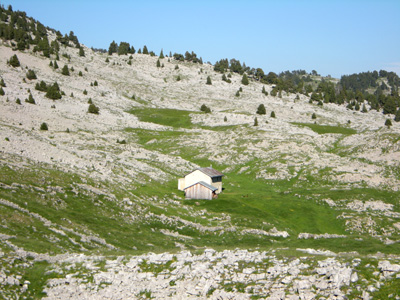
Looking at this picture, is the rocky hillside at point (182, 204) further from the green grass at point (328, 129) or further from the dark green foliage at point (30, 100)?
the green grass at point (328, 129)

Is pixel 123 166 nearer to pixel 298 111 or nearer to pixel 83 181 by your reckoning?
pixel 83 181

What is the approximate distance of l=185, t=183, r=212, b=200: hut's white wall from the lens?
74375 mm

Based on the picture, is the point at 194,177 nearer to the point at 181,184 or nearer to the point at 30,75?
the point at 181,184

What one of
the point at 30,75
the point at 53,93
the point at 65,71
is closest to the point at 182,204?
the point at 53,93

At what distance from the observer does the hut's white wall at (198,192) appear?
244ft

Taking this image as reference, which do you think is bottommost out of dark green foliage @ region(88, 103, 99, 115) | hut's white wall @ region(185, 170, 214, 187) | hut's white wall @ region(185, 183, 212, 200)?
hut's white wall @ region(185, 183, 212, 200)

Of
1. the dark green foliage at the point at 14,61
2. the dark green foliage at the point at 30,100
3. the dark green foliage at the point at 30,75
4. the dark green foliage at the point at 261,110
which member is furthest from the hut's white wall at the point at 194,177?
the dark green foliage at the point at 14,61

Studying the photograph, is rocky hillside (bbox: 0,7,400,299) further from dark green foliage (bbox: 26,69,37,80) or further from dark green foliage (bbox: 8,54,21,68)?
dark green foliage (bbox: 8,54,21,68)

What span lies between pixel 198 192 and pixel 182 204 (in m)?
6.60

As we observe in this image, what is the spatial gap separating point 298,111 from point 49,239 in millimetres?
169255

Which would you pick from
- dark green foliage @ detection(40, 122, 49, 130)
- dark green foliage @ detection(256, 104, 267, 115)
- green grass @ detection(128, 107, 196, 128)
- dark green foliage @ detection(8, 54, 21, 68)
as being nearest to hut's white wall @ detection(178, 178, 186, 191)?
dark green foliage @ detection(40, 122, 49, 130)

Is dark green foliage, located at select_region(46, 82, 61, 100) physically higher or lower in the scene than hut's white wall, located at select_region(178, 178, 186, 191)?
higher

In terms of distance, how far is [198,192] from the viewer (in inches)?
2953

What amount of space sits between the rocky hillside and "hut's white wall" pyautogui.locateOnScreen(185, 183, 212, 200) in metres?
2.49
